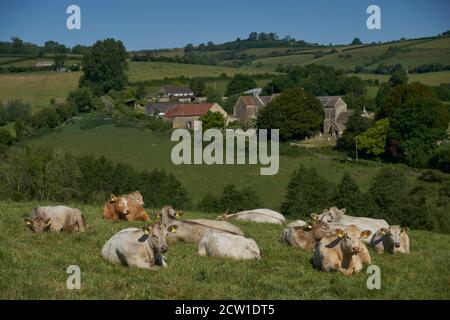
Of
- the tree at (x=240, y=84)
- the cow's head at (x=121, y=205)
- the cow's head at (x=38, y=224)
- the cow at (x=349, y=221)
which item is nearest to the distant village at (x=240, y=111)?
the tree at (x=240, y=84)

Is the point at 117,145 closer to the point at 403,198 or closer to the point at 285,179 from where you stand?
the point at 285,179

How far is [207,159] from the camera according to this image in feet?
214

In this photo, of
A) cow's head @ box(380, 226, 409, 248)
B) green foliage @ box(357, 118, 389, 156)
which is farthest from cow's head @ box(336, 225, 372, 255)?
green foliage @ box(357, 118, 389, 156)

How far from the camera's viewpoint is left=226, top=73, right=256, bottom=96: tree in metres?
128

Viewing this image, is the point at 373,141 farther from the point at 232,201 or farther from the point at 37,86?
the point at 37,86

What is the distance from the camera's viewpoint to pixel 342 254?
12883 mm

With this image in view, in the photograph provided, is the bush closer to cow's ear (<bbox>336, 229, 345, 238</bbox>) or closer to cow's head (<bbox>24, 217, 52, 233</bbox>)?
cow's head (<bbox>24, 217, 52, 233</bbox>)

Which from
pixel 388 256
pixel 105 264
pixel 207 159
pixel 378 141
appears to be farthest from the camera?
pixel 378 141

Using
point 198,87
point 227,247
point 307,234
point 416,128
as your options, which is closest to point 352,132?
point 416,128

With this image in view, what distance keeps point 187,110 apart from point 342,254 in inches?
3568

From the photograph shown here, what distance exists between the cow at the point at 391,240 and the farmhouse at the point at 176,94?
103 metres

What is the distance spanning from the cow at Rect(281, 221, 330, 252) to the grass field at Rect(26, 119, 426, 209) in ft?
117

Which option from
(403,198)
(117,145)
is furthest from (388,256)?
(117,145)
